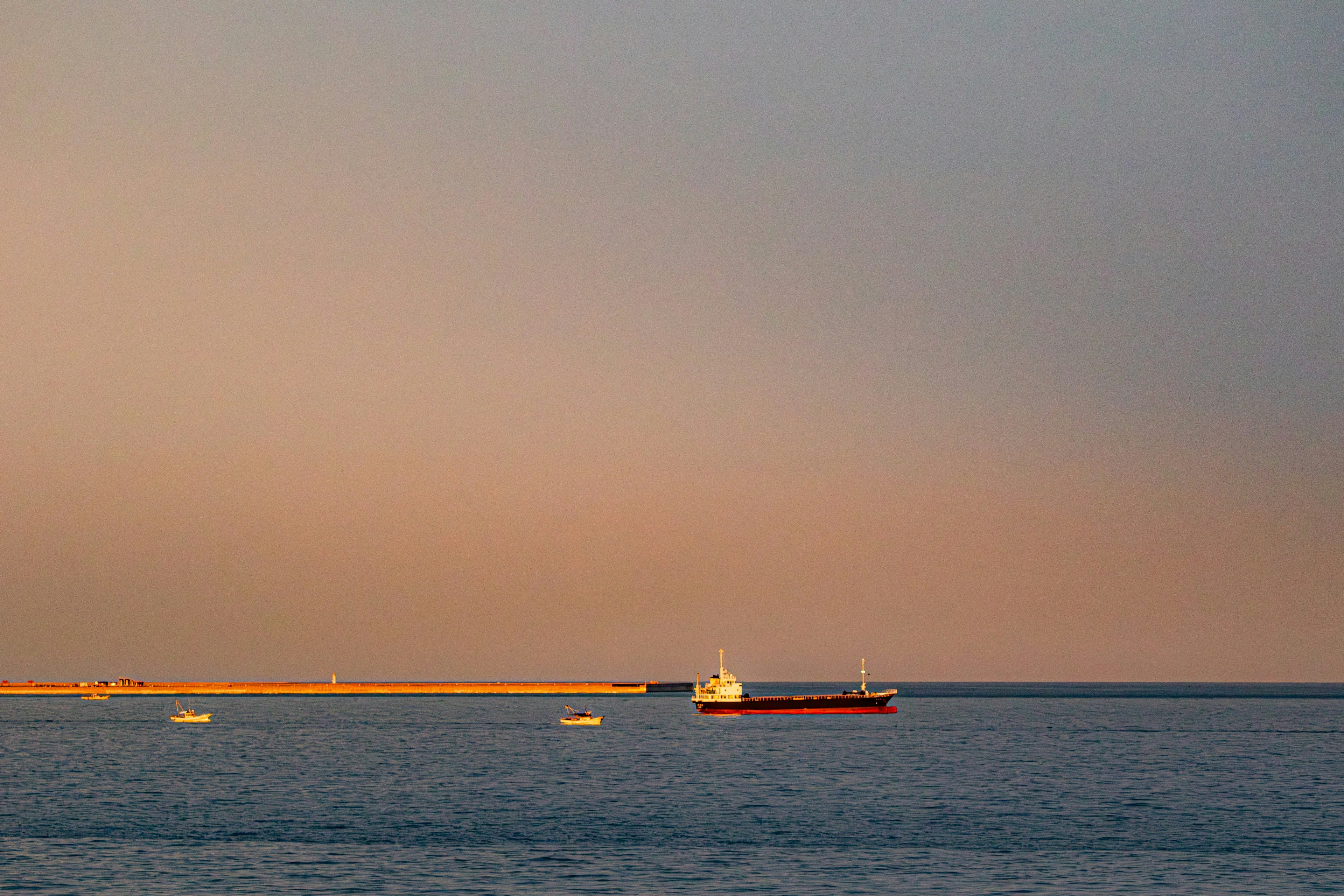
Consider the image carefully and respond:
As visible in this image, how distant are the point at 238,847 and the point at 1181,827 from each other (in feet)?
141

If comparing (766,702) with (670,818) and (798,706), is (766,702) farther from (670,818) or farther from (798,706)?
(670,818)

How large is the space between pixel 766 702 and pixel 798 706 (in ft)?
20.5

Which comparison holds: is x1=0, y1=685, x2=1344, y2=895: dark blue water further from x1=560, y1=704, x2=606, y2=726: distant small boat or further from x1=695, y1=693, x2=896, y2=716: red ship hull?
x1=695, y1=693, x2=896, y2=716: red ship hull

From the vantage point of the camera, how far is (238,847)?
5575 cm

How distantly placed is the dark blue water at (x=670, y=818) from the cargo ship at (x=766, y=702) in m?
47.9

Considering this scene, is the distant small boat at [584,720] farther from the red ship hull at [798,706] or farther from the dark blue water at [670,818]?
the dark blue water at [670,818]

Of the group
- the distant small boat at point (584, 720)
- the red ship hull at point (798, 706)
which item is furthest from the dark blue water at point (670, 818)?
the red ship hull at point (798, 706)

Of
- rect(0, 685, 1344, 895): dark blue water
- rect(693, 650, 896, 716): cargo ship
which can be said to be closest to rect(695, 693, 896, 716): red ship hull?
rect(693, 650, 896, 716): cargo ship

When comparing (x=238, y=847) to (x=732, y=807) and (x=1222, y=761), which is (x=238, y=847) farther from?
(x=1222, y=761)

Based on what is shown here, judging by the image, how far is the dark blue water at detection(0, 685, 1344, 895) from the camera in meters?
48.3

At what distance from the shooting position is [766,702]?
183 metres

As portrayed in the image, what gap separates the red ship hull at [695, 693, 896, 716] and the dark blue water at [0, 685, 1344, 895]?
47.7 m

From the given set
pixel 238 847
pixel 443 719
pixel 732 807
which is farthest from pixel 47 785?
pixel 443 719

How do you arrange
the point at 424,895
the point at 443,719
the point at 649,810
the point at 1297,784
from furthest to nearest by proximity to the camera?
the point at 443,719, the point at 1297,784, the point at 649,810, the point at 424,895
